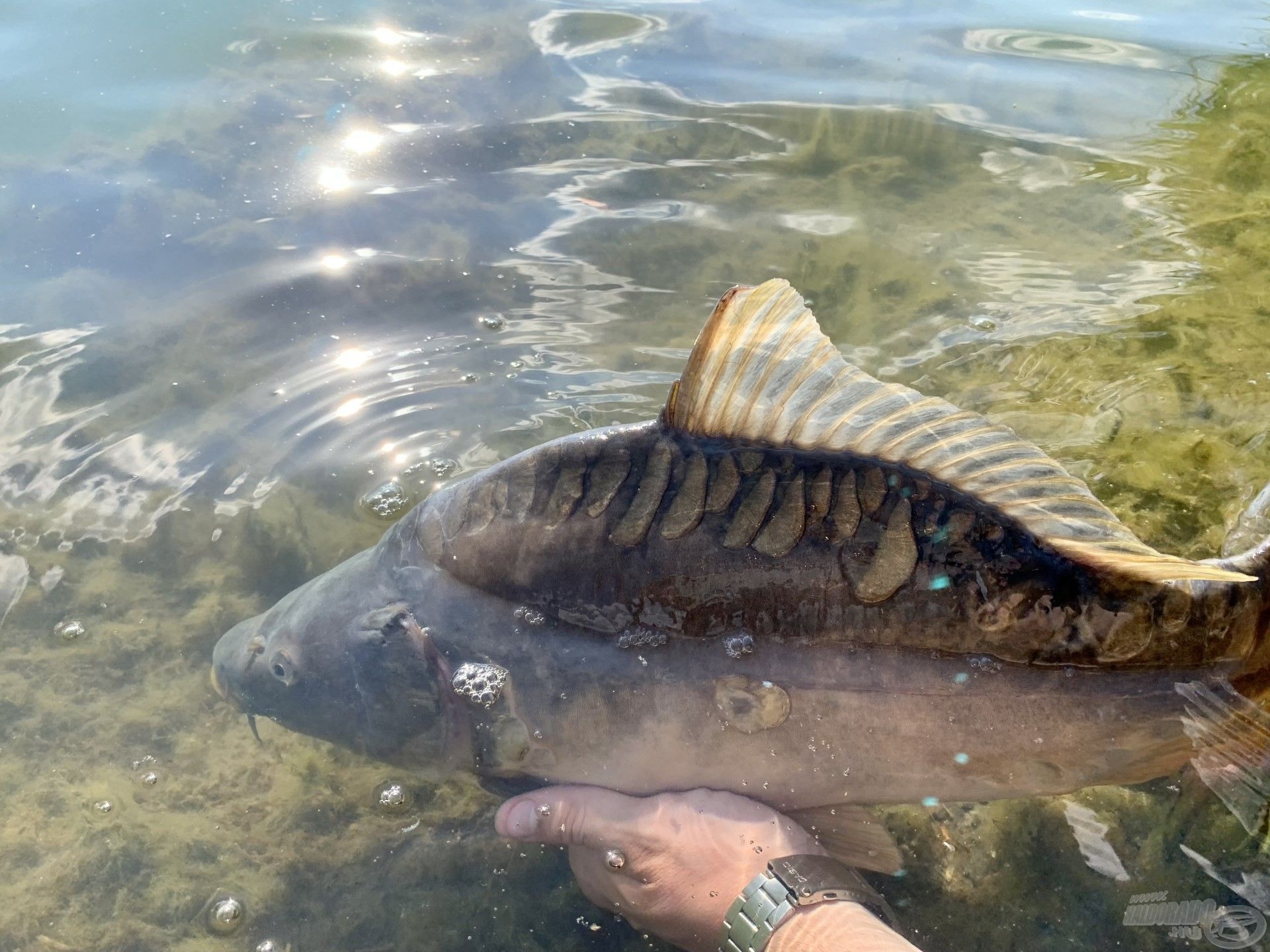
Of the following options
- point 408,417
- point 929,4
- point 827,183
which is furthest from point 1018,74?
point 408,417

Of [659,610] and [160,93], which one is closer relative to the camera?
[659,610]

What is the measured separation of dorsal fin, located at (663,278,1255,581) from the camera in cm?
220

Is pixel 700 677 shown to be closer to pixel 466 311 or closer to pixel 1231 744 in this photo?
pixel 1231 744

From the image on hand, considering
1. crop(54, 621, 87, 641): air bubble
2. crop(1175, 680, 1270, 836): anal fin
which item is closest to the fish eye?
crop(54, 621, 87, 641): air bubble

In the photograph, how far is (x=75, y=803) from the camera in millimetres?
2992

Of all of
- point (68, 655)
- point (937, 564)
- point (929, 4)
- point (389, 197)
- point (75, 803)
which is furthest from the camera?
point (929, 4)

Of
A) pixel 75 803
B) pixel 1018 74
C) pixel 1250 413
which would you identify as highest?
pixel 1018 74

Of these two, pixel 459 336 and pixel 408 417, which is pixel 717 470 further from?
pixel 459 336

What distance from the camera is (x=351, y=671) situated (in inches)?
109

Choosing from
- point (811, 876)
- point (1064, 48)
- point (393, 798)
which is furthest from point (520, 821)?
point (1064, 48)

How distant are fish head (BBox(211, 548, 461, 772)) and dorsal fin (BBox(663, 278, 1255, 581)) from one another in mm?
1089

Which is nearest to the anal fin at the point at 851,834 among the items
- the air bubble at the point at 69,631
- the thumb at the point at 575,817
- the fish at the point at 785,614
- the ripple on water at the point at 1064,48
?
the fish at the point at 785,614

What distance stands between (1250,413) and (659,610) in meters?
2.40

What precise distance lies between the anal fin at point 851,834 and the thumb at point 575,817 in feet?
1.48
